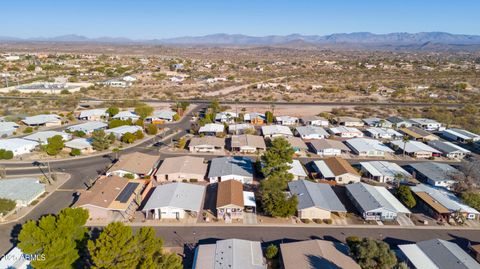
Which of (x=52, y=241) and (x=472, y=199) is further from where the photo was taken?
(x=472, y=199)

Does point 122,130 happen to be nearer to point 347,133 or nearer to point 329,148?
point 329,148

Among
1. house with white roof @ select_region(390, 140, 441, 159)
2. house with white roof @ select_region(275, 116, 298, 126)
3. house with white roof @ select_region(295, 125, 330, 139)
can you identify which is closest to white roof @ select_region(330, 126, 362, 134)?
house with white roof @ select_region(295, 125, 330, 139)

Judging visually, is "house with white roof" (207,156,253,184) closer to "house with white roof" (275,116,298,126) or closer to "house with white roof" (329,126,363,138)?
"house with white roof" (329,126,363,138)

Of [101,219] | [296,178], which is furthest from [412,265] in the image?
[101,219]

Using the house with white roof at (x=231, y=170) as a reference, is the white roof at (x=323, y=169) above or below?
below

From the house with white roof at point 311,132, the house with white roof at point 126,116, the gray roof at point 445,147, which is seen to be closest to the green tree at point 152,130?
the house with white roof at point 126,116

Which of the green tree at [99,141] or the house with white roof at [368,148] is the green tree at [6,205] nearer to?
the green tree at [99,141]

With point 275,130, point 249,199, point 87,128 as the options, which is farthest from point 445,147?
point 87,128
